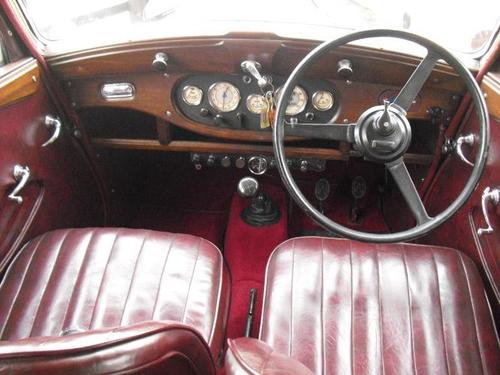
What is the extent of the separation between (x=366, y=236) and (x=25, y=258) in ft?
3.35

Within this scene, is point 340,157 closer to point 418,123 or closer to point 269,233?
point 418,123

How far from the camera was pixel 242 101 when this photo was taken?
148 centimetres

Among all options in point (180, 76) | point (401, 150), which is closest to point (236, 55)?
point (180, 76)

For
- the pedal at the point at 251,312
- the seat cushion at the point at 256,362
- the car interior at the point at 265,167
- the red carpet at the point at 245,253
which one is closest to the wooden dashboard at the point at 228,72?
the car interior at the point at 265,167

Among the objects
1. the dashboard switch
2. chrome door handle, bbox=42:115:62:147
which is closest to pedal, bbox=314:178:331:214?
the dashboard switch

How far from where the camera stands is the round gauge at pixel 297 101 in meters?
1.44

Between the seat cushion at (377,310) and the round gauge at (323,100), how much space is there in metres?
0.46

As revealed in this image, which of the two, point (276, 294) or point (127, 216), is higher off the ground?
point (276, 294)

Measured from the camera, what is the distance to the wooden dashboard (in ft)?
4.18

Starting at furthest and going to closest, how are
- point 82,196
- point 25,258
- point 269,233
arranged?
1. point 269,233
2. point 82,196
3. point 25,258

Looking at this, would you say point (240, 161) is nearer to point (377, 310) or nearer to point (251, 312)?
point (251, 312)

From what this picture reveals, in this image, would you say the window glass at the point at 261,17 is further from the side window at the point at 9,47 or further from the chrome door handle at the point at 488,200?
the chrome door handle at the point at 488,200

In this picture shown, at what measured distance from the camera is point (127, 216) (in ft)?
6.98

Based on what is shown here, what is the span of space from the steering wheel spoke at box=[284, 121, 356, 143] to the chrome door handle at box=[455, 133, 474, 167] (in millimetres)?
430
